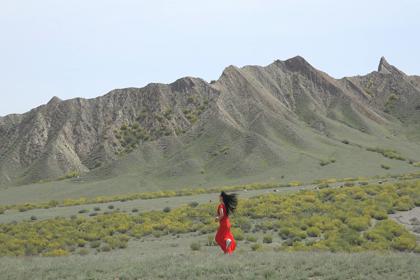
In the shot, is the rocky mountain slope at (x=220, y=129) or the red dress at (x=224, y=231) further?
the rocky mountain slope at (x=220, y=129)

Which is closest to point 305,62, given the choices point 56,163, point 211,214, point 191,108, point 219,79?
point 219,79

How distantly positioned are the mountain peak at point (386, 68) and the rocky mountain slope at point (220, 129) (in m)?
4.62

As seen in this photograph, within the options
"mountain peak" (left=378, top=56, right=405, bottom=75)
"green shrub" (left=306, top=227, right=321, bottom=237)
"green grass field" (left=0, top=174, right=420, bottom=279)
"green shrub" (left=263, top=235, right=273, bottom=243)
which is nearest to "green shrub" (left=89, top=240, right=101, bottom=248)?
"green grass field" (left=0, top=174, right=420, bottom=279)

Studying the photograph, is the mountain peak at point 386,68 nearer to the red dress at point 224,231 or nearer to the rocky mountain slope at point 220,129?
the rocky mountain slope at point 220,129

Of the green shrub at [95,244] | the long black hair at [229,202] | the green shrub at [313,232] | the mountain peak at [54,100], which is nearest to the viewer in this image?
the long black hair at [229,202]

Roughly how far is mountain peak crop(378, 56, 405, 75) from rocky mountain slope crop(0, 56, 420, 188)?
462 centimetres

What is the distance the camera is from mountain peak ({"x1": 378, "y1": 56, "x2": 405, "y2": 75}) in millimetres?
129788

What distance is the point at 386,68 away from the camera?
134 meters

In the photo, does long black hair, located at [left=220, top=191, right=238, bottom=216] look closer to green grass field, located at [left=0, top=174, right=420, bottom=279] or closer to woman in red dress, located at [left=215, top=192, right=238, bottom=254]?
woman in red dress, located at [left=215, top=192, right=238, bottom=254]

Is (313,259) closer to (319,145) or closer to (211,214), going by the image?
(211,214)

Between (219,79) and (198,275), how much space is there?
95614mm

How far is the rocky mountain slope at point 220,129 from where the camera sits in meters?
78.1

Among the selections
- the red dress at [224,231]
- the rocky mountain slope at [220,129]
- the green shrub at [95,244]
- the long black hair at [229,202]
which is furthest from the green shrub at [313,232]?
the rocky mountain slope at [220,129]

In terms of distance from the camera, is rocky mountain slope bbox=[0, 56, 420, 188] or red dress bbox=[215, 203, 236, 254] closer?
red dress bbox=[215, 203, 236, 254]
